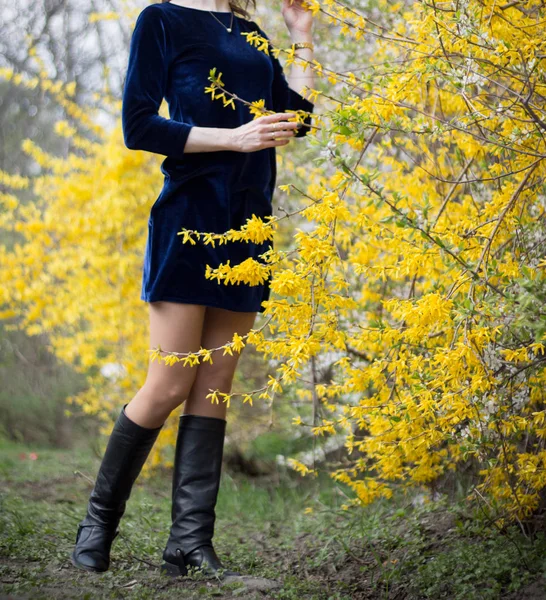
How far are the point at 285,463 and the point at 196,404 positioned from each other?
6.96 ft

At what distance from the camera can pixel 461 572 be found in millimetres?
2051

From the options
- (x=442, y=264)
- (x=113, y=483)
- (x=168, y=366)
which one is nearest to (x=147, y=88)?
(x=168, y=366)

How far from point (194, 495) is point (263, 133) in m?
1.12

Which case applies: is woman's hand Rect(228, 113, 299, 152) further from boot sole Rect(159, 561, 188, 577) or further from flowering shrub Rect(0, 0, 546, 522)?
boot sole Rect(159, 561, 188, 577)

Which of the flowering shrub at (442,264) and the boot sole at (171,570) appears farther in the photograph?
the boot sole at (171,570)

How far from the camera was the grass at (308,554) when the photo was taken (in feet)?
6.46

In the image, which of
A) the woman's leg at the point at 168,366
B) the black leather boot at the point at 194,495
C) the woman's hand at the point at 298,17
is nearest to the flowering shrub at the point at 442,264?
the woman's leg at the point at 168,366

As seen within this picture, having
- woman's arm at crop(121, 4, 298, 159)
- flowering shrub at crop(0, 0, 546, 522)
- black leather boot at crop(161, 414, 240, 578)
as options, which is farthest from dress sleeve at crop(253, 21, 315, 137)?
black leather boot at crop(161, 414, 240, 578)

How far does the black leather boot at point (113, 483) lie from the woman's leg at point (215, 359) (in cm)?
17

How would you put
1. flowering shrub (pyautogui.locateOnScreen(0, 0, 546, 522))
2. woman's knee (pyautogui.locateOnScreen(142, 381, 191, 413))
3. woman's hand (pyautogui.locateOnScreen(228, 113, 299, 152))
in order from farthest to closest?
1. woman's knee (pyautogui.locateOnScreen(142, 381, 191, 413))
2. woman's hand (pyautogui.locateOnScreen(228, 113, 299, 152))
3. flowering shrub (pyautogui.locateOnScreen(0, 0, 546, 522))

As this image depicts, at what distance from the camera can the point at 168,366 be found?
2.14 metres

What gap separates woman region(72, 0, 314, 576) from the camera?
2.12 metres

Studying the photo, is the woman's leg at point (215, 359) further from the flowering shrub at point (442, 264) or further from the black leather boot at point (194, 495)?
the flowering shrub at point (442, 264)

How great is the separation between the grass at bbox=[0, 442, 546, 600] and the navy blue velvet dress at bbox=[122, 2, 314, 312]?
2.71 ft
